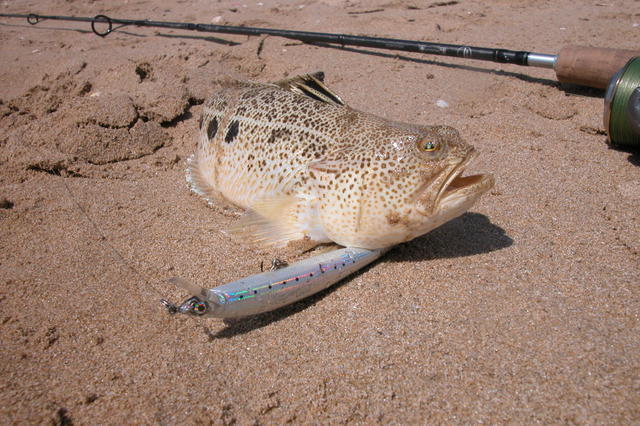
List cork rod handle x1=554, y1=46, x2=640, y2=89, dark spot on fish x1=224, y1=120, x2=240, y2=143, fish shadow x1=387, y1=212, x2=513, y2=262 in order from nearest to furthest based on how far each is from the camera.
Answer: fish shadow x1=387, y1=212, x2=513, y2=262 < dark spot on fish x1=224, y1=120, x2=240, y2=143 < cork rod handle x1=554, y1=46, x2=640, y2=89

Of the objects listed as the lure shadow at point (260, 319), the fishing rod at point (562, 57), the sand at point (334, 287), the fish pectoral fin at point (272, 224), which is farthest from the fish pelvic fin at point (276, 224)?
the fishing rod at point (562, 57)

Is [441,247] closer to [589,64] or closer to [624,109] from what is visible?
[624,109]

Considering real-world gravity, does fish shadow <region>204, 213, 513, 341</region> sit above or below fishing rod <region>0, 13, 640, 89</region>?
below

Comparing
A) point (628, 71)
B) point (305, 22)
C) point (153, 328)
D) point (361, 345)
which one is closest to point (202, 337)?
point (153, 328)

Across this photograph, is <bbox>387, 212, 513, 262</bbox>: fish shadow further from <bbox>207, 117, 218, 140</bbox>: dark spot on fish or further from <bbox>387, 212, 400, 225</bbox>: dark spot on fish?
<bbox>207, 117, 218, 140</bbox>: dark spot on fish

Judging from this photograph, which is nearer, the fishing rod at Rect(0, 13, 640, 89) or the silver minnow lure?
the silver minnow lure

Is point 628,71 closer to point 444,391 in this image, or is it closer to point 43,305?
point 444,391

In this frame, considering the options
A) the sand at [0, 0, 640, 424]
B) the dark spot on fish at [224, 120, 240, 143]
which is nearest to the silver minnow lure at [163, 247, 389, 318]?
the sand at [0, 0, 640, 424]
